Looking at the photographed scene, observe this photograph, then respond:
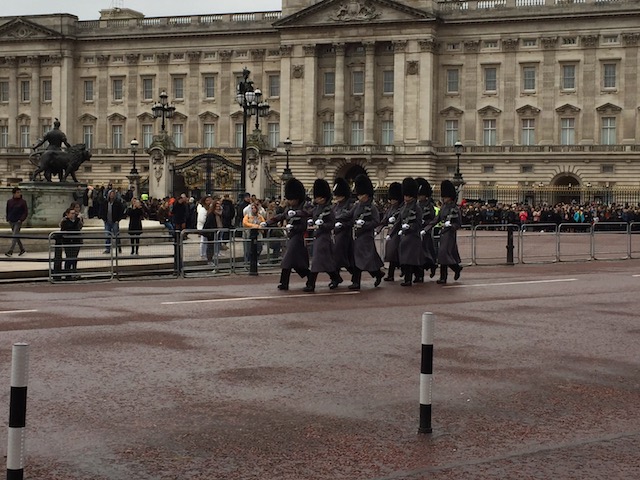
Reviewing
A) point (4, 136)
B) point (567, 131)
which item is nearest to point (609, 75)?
point (567, 131)

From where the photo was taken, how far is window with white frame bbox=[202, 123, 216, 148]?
275 ft

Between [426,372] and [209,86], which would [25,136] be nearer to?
[209,86]

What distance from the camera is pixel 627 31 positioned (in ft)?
241

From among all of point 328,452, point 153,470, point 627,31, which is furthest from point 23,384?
point 627,31

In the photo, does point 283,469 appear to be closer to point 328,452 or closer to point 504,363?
point 328,452

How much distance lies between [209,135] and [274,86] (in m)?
5.95

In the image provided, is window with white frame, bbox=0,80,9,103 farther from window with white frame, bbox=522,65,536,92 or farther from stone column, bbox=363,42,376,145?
window with white frame, bbox=522,65,536,92

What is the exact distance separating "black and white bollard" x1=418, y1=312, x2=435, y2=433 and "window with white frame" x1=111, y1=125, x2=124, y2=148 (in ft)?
261

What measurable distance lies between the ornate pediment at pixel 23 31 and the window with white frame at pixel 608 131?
130 feet

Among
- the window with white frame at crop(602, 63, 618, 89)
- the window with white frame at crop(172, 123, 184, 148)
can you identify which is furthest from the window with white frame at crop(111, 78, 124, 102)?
the window with white frame at crop(602, 63, 618, 89)

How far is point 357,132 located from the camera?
79.7m

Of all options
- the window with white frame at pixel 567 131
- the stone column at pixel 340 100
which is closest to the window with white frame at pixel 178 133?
the stone column at pixel 340 100

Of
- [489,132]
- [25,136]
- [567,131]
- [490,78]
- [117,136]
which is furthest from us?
[25,136]

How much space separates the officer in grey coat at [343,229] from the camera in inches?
806
